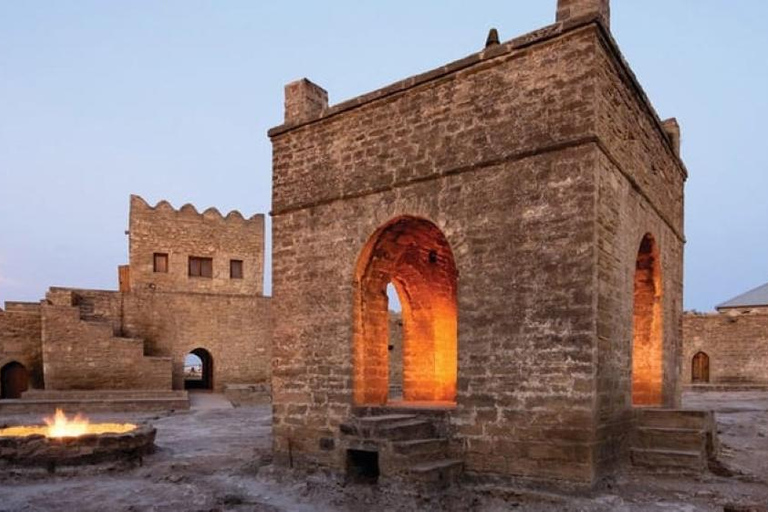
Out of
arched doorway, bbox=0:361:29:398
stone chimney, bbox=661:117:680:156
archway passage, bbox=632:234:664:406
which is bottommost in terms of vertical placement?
arched doorway, bbox=0:361:29:398

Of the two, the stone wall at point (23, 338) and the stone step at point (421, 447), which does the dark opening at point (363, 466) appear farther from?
the stone wall at point (23, 338)

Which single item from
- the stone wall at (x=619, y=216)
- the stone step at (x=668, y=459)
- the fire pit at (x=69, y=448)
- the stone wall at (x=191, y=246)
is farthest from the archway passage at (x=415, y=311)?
→ the stone wall at (x=191, y=246)

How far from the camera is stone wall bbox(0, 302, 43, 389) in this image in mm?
21312

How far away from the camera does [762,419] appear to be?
15.2 meters

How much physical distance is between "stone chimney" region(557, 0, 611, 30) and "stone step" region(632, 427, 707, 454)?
491 cm

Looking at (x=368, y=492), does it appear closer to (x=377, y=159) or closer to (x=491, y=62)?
(x=377, y=159)

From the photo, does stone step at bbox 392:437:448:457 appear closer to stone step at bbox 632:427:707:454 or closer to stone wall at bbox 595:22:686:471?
stone wall at bbox 595:22:686:471

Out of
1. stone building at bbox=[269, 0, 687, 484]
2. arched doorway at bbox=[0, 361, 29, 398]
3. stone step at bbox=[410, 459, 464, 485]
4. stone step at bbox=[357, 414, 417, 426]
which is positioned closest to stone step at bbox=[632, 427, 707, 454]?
stone building at bbox=[269, 0, 687, 484]

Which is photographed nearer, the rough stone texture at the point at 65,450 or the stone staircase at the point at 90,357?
the rough stone texture at the point at 65,450

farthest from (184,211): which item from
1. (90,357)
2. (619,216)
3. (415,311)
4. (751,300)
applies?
(751,300)

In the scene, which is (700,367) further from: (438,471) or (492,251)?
(438,471)

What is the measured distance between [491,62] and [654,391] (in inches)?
227

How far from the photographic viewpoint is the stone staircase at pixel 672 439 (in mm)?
7809

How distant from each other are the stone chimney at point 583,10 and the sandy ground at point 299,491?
5.10 m
